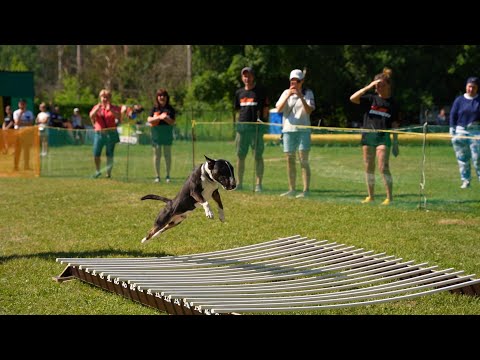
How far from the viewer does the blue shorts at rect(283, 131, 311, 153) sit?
1343cm

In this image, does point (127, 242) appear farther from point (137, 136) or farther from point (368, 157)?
point (137, 136)

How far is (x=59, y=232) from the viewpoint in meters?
10.5

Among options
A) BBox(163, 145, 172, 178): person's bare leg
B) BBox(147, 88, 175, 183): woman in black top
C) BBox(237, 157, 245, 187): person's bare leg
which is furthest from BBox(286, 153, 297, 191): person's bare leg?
BBox(163, 145, 172, 178): person's bare leg

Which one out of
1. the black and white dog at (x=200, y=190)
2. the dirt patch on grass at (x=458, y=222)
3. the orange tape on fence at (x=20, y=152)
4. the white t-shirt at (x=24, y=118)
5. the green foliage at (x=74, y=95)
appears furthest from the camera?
the green foliage at (x=74, y=95)

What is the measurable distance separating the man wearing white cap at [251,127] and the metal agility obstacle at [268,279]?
544 cm

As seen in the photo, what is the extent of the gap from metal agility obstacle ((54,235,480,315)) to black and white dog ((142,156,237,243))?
0.48 metres

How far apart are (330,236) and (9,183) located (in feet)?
30.1

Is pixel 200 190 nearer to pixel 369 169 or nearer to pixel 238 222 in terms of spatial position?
pixel 238 222

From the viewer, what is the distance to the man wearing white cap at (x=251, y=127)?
14.0m

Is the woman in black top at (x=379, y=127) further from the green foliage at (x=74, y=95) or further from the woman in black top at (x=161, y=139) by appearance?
the green foliage at (x=74, y=95)

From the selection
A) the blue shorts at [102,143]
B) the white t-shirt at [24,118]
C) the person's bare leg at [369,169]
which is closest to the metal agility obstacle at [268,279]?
the person's bare leg at [369,169]

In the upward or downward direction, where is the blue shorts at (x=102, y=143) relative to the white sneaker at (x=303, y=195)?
upward

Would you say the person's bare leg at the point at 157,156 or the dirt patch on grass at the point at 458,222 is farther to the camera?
the person's bare leg at the point at 157,156

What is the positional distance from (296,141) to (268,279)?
657 centimetres
